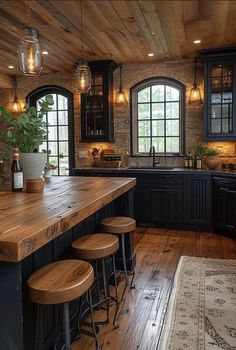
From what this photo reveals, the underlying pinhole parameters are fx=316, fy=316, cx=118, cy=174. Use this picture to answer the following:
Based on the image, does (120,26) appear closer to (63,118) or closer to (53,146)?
(63,118)

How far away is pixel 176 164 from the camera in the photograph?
5.56 m

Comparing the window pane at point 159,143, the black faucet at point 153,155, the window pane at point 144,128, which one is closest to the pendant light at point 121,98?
the window pane at point 144,128

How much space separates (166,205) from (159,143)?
130 centimetres

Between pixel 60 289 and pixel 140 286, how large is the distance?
167 cm

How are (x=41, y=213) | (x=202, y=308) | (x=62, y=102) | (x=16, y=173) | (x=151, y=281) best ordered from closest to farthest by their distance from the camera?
(x=41, y=213) → (x=16, y=173) → (x=202, y=308) → (x=151, y=281) → (x=62, y=102)

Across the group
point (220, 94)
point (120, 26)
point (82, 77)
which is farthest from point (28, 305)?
point (220, 94)

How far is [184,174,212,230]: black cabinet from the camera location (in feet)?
15.6

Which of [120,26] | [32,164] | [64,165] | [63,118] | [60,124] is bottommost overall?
[64,165]

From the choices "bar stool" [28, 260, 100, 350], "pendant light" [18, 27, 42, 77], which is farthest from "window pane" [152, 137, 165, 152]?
"bar stool" [28, 260, 100, 350]

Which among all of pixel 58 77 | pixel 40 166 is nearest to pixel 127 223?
pixel 40 166

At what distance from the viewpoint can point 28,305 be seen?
1679 millimetres

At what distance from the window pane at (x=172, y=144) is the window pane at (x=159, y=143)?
91mm

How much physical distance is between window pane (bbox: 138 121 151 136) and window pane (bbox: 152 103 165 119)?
20cm

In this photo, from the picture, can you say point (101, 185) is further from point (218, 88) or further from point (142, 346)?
point (218, 88)
